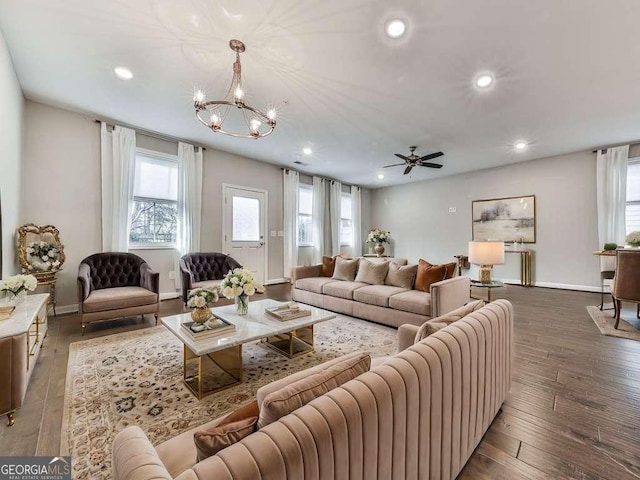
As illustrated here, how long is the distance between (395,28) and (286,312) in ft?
8.67

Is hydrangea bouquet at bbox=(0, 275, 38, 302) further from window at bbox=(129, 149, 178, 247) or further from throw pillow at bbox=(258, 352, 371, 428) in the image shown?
throw pillow at bbox=(258, 352, 371, 428)

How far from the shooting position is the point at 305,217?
7.31 m

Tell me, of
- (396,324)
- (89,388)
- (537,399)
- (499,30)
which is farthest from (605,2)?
(89,388)

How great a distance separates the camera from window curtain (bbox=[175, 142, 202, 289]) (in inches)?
193

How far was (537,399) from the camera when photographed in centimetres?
194

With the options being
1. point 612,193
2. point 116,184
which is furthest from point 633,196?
point 116,184

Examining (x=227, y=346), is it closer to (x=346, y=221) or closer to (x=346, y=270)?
(x=346, y=270)

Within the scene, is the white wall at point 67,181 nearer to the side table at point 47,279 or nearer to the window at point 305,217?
the side table at point 47,279

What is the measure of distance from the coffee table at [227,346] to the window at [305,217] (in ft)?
14.7

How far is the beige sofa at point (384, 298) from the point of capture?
3086 mm

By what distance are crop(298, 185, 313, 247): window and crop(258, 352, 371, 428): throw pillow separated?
6138 mm

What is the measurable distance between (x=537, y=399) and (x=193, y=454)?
7.27 ft

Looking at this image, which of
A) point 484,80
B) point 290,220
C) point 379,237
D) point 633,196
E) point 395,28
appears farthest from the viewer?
point 379,237

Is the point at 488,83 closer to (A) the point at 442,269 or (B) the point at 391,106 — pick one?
(B) the point at 391,106
